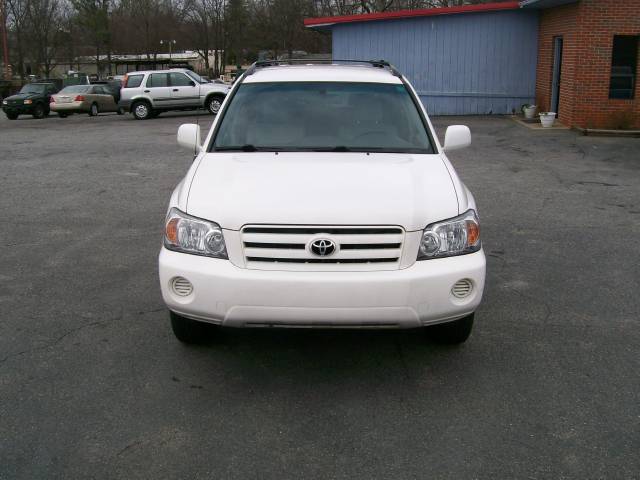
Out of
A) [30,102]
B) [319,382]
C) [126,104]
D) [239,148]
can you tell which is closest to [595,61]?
[239,148]

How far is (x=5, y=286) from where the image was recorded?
244 inches

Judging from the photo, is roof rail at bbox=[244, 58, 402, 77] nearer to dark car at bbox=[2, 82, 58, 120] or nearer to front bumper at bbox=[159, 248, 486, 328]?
front bumper at bbox=[159, 248, 486, 328]

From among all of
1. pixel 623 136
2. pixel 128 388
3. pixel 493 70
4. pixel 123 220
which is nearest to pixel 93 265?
pixel 123 220

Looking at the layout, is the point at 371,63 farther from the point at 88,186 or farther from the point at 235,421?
the point at 88,186

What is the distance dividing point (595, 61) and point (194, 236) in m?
16.2

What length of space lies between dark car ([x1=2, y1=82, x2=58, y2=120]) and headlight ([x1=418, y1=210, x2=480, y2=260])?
29.4m

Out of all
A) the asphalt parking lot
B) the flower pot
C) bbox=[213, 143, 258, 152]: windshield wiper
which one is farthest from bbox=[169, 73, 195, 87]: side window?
bbox=[213, 143, 258, 152]: windshield wiper

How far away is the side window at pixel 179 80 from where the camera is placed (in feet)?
87.5

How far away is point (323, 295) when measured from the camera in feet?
12.9

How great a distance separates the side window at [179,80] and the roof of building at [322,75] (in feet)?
69.8

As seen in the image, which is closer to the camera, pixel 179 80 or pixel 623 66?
pixel 623 66

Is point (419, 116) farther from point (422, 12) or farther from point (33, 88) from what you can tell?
point (33, 88)

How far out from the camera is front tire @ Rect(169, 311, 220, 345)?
462cm

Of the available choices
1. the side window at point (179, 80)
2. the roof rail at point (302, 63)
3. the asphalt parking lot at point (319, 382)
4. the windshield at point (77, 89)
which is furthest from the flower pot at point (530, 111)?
the windshield at point (77, 89)
